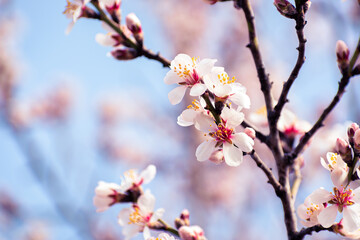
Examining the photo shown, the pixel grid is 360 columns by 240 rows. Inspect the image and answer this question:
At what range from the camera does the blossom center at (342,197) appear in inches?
39.7

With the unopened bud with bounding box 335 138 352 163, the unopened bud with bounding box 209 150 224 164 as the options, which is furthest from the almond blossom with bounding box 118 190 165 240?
the unopened bud with bounding box 335 138 352 163

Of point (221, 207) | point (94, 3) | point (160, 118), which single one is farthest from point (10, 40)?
point (94, 3)

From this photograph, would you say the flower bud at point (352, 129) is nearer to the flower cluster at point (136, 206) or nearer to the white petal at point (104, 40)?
the flower cluster at point (136, 206)

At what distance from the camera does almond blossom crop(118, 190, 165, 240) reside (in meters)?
1.24

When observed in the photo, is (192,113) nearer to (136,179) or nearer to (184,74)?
(184,74)

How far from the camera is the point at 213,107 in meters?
1.02

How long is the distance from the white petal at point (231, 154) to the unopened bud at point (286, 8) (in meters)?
0.42

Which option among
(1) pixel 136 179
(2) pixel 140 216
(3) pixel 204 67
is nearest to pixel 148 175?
(1) pixel 136 179

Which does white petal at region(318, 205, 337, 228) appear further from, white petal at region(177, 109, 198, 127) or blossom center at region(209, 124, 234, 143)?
white petal at region(177, 109, 198, 127)

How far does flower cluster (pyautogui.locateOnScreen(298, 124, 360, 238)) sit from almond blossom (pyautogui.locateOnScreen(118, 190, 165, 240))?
0.52m

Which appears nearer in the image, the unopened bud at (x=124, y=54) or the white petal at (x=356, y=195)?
the white petal at (x=356, y=195)

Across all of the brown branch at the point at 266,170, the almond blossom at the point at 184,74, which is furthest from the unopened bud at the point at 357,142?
the almond blossom at the point at 184,74

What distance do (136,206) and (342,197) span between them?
0.69 metres

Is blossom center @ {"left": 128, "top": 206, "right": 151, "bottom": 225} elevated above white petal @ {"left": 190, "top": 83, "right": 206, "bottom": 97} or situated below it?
below
